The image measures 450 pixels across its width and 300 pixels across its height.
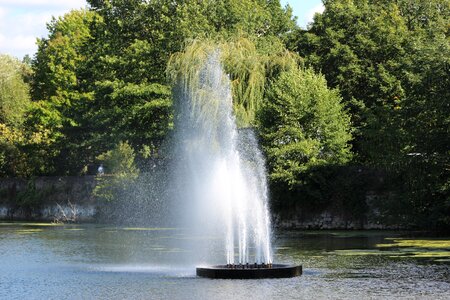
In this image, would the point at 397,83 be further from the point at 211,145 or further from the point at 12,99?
the point at 12,99

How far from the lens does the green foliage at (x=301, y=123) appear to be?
49281mm

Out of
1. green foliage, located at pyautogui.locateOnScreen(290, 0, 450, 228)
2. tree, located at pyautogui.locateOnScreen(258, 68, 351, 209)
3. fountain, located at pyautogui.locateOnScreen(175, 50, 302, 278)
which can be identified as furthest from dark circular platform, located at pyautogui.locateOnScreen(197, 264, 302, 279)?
tree, located at pyautogui.locateOnScreen(258, 68, 351, 209)

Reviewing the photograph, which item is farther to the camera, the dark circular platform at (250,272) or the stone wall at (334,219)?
the stone wall at (334,219)

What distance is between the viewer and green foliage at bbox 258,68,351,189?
49.3 m

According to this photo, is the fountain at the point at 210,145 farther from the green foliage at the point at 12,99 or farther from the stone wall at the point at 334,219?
the green foliage at the point at 12,99

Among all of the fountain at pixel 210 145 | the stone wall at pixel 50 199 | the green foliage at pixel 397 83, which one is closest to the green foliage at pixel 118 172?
the stone wall at pixel 50 199

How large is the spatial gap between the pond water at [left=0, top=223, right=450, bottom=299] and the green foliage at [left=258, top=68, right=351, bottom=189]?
18.0 ft

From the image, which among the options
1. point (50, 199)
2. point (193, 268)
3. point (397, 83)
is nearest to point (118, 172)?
point (50, 199)

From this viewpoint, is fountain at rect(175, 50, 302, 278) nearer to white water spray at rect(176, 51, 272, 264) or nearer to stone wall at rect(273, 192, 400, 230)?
white water spray at rect(176, 51, 272, 264)

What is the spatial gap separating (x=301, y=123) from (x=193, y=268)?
23.3 m

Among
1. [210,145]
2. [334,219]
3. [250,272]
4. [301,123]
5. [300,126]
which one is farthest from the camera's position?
[210,145]

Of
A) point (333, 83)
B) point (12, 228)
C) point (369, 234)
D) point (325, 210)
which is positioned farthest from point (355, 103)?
point (12, 228)

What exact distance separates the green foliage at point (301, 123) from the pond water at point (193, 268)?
5.49 metres

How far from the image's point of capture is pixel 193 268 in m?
28.3
